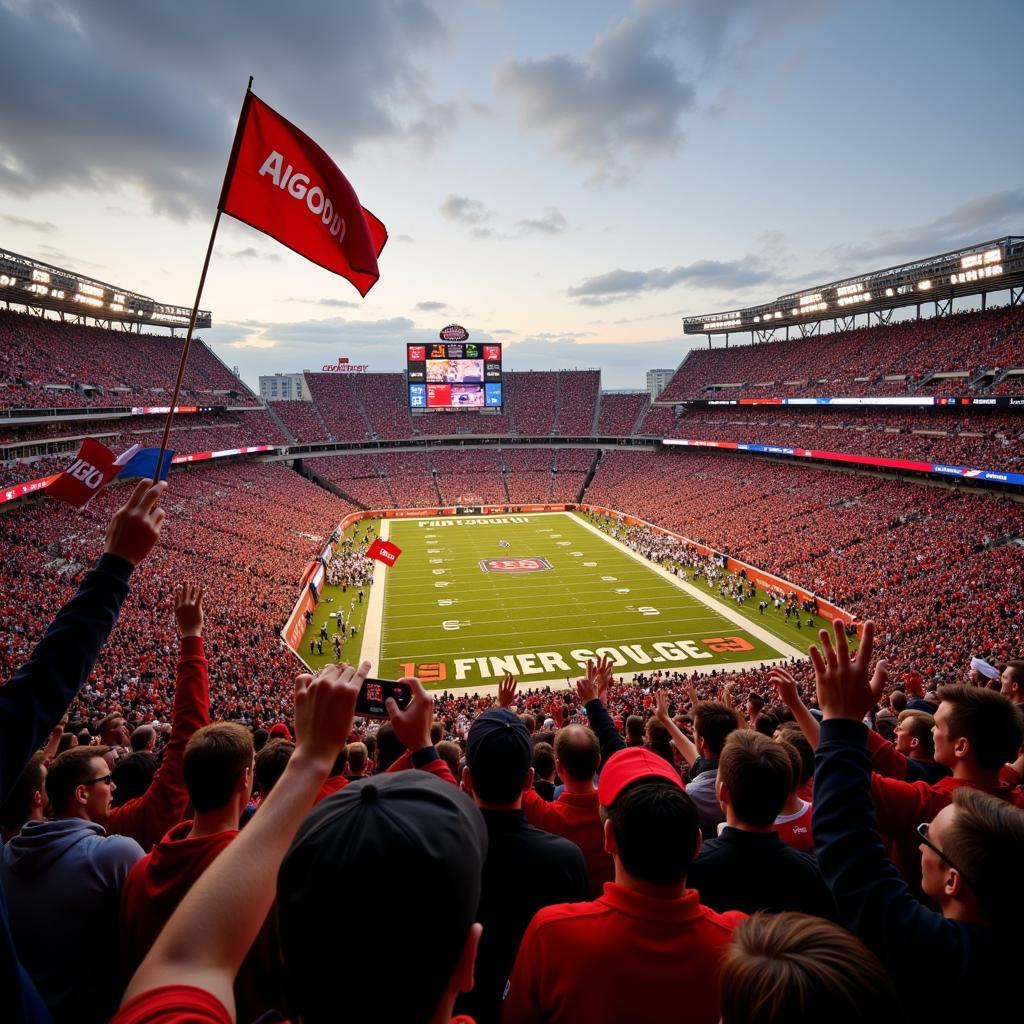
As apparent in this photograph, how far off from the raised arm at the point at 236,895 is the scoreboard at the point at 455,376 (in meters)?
63.5

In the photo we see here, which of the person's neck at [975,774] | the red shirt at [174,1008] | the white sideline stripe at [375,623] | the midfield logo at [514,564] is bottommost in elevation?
the white sideline stripe at [375,623]

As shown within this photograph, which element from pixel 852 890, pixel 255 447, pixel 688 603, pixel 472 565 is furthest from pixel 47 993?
pixel 255 447

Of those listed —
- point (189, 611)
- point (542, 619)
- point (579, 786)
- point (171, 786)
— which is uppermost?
point (189, 611)

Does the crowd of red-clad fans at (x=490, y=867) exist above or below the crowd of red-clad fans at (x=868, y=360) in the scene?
below

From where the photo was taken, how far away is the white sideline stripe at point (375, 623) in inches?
929

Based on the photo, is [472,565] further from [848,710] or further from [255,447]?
[848,710]

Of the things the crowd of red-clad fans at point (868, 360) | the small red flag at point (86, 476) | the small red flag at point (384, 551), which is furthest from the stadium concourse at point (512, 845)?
the crowd of red-clad fans at point (868, 360)

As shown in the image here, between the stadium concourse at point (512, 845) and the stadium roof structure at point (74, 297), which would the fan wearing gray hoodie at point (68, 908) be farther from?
the stadium roof structure at point (74, 297)

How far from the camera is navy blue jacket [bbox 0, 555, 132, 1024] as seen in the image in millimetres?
1996

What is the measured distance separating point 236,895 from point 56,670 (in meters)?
1.38

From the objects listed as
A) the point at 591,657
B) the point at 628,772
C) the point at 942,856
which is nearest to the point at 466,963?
the point at 628,772

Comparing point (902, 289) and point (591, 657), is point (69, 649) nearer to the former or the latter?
point (591, 657)

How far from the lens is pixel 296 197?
24.5 ft

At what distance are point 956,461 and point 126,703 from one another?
3776 centimetres
